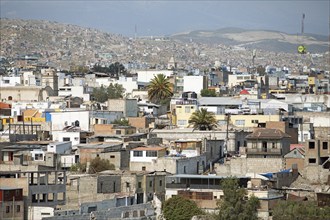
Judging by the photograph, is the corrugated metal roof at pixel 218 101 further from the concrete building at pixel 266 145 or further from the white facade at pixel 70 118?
the concrete building at pixel 266 145

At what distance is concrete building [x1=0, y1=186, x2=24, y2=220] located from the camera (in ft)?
147

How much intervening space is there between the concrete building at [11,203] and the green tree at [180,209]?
5.03m

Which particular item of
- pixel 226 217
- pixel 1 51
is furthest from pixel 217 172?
pixel 1 51

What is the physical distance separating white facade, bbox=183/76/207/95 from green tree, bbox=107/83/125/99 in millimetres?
4707

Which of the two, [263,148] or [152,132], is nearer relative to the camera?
[263,148]

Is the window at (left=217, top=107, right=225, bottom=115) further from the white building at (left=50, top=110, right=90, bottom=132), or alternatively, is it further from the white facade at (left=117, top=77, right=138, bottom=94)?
the white facade at (left=117, top=77, right=138, bottom=94)

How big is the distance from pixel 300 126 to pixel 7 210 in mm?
25076

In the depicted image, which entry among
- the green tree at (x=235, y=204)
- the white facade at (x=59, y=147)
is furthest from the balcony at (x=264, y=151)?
the green tree at (x=235, y=204)

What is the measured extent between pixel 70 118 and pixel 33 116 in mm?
3035

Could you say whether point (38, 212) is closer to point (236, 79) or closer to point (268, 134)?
point (268, 134)

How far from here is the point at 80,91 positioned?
90.5 meters

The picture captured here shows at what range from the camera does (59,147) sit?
56875 millimetres

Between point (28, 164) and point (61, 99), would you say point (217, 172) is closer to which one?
point (28, 164)

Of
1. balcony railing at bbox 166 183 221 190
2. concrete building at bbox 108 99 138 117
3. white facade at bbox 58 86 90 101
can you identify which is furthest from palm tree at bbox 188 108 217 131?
white facade at bbox 58 86 90 101
